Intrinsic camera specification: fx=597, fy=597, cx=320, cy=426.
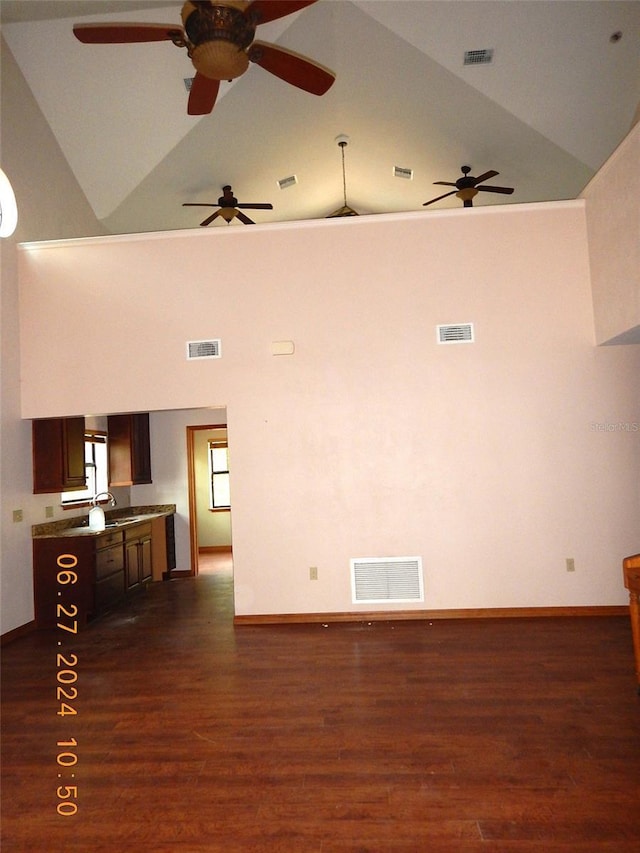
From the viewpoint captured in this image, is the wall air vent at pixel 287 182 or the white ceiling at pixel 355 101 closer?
the white ceiling at pixel 355 101

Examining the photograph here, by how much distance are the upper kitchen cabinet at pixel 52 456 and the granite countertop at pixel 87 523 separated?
0.38 m

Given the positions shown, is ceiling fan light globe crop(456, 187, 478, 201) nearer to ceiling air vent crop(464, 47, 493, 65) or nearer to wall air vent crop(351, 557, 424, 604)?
ceiling air vent crop(464, 47, 493, 65)

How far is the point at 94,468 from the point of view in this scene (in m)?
7.02

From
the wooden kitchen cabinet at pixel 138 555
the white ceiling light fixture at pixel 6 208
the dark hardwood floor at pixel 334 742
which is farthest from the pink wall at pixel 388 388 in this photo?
the white ceiling light fixture at pixel 6 208

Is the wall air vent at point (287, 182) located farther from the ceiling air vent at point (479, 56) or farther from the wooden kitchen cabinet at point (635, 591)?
the wooden kitchen cabinet at point (635, 591)

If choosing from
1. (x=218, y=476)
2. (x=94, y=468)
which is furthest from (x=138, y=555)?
(x=218, y=476)

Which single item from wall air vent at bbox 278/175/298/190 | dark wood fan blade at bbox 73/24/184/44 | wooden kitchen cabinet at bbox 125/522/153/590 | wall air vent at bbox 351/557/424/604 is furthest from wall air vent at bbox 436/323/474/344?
wall air vent at bbox 278/175/298/190

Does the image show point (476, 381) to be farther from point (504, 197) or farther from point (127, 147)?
point (127, 147)

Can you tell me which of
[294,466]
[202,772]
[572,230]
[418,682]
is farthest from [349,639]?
[572,230]

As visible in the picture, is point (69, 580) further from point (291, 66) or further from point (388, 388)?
point (291, 66)

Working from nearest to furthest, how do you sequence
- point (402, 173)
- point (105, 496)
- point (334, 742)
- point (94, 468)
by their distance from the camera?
point (334, 742) → point (94, 468) → point (105, 496) → point (402, 173)

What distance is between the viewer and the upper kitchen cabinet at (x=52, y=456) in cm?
543

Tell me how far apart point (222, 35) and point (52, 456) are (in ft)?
12.6

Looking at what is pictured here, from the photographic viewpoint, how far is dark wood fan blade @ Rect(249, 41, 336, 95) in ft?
11.5
